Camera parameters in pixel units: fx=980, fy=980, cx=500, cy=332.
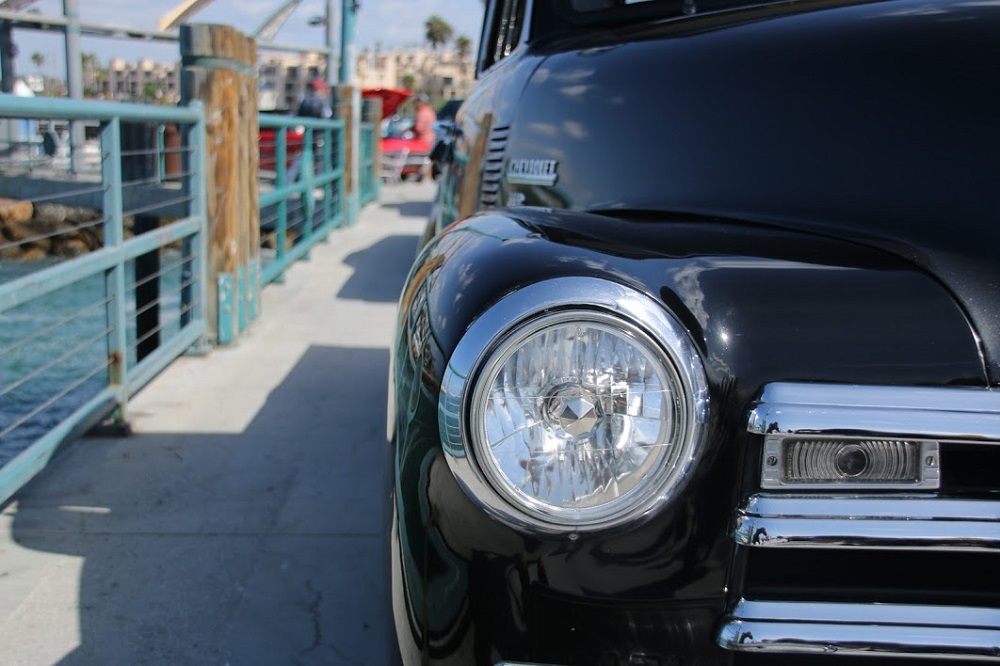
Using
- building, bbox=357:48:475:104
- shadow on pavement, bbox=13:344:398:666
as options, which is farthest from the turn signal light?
building, bbox=357:48:475:104

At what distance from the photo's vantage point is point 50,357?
5.07 meters

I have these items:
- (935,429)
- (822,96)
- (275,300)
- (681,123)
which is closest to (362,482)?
(681,123)

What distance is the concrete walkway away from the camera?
7.82ft

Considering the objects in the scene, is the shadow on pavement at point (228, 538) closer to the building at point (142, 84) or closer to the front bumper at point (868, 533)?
the front bumper at point (868, 533)

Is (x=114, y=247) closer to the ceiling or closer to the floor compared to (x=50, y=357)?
closer to the ceiling

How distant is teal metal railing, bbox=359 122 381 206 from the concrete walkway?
863 centimetres

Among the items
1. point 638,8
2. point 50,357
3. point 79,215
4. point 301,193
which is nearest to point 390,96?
point 301,193

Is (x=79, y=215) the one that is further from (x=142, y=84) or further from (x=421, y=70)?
(x=421, y=70)

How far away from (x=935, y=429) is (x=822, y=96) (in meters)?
0.77

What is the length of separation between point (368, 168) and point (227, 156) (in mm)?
9006

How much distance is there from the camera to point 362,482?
342cm

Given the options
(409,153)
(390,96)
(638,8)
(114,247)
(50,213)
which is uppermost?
(390,96)

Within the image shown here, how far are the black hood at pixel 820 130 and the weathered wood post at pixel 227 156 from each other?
10.2 feet

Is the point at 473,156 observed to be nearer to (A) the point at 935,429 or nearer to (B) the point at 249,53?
(A) the point at 935,429
